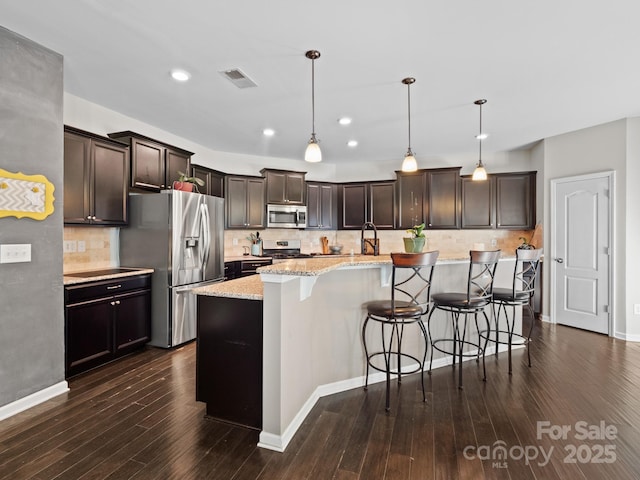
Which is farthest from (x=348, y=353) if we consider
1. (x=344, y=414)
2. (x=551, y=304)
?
(x=551, y=304)

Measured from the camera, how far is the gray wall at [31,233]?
7.55 feet

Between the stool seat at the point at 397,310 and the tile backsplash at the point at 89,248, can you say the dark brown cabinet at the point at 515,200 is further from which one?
the tile backsplash at the point at 89,248

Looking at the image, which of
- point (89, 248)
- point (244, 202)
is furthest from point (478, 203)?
point (89, 248)

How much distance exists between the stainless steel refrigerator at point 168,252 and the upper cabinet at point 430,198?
3580 mm

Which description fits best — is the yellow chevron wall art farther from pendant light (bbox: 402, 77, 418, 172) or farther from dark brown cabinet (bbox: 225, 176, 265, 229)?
pendant light (bbox: 402, 77, 418, 172)

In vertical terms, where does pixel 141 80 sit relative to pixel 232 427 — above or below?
above

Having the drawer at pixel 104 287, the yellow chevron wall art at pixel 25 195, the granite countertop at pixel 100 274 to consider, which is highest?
the yellow chevron wall art at pixel 25 195

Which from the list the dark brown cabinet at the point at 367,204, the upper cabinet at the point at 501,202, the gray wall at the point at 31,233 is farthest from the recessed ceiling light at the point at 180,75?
the upper cabinet at the point at 501,202

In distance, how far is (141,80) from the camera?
3.04m

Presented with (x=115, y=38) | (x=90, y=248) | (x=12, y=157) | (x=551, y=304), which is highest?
(x=115, y=38)

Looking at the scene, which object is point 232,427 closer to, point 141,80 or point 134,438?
point 134,438

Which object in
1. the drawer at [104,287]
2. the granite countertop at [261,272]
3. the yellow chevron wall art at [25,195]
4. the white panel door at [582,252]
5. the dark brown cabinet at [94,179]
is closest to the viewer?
the granite countertop at [261,272]

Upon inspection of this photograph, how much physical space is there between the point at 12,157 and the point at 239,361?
2.17 meters

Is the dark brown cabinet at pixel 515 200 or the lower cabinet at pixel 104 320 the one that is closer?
the lower cabinet at pixel 104 320
